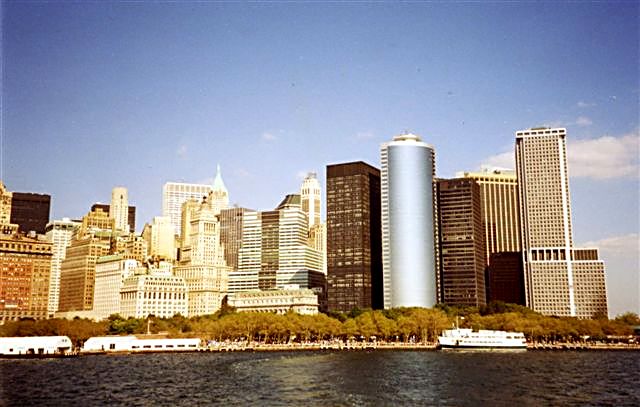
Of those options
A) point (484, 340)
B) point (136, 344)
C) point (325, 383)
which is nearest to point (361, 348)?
point (484, 340)

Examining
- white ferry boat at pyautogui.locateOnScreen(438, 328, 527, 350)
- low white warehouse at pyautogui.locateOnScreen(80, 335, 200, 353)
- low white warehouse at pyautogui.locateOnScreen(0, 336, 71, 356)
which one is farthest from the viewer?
white ferry boat at pyautogui.locateOnScreen(438, 328, 527, 350)

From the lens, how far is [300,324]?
19838 centimetres

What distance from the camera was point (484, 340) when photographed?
7047 inches

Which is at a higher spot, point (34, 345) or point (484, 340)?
point (484, 340)

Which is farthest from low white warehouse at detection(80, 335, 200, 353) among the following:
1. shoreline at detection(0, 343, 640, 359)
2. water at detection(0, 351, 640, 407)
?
water at detection(0, 351, 640, 407)

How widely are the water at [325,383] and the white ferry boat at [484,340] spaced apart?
1860 inches

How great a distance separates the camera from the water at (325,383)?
249 feet

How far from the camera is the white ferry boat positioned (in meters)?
178

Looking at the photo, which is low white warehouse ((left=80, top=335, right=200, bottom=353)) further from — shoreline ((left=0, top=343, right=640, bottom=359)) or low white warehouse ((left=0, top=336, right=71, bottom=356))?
low white warehouse ((left=0, top=336, right=71, bottom=356))

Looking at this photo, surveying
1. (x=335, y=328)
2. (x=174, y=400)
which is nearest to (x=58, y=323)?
(x=335, y=328)

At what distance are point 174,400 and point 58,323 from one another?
120 metres

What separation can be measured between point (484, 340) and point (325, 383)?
98.6 m

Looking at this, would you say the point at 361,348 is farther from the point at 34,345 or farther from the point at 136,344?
the point at 34,345

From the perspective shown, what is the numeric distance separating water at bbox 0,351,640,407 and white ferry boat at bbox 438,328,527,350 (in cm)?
4725
